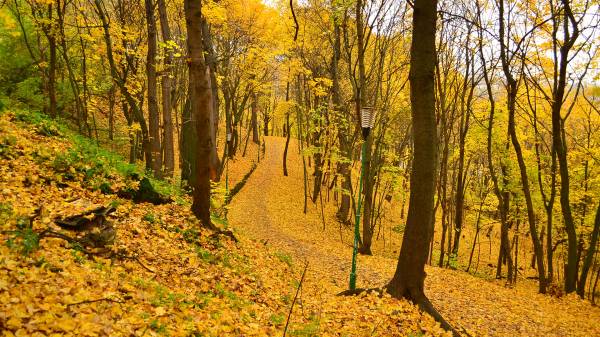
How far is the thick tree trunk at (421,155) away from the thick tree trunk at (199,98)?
13.2ft

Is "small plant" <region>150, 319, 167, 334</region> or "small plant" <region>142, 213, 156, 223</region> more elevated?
"small plant" <region>142, 213, 156, 223</region>

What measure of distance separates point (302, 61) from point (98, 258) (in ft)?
61.2

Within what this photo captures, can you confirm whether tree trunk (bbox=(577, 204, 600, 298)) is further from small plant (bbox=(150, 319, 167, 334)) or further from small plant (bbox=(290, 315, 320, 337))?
small plant (bbox=(150, 319, 167, 334))

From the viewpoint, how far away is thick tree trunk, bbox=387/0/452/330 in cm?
675

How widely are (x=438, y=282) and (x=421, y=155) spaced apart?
698 cm

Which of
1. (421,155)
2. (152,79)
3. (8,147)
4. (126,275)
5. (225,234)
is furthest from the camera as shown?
(152,79)

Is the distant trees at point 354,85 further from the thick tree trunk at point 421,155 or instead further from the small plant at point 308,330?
the small plant at point 308,330

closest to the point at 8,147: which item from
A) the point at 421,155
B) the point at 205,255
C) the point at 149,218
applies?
the point at 149,218

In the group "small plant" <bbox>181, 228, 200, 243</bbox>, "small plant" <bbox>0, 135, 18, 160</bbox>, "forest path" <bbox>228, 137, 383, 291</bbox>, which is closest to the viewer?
"small plant" <bbox>0, 135, 18, 160</bbox>

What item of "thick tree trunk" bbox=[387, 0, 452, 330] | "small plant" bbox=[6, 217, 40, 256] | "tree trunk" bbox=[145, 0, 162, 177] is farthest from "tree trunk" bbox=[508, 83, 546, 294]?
"small plant" bbox=[6, 217, 40, 256]

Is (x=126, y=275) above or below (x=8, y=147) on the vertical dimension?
below

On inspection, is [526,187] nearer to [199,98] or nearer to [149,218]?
[199,98]

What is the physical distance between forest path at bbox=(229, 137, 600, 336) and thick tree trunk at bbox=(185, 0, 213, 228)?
4.08 m

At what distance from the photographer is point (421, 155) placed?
6.95 metres
